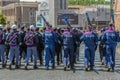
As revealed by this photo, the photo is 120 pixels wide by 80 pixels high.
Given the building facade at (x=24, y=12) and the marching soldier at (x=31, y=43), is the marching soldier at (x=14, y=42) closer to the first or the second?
the marching soldier at (x=31, y=43)

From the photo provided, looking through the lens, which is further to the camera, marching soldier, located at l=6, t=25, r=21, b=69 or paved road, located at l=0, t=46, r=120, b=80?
marching soldier, located at l=6, t=25, r=21, b=69

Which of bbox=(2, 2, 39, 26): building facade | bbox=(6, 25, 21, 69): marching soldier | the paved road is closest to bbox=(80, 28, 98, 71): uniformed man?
the paved road

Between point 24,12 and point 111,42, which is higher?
point 24,12

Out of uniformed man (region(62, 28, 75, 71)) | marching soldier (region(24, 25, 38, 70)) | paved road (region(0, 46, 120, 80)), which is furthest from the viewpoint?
marching soldier (region(24, 25, 38, 70))

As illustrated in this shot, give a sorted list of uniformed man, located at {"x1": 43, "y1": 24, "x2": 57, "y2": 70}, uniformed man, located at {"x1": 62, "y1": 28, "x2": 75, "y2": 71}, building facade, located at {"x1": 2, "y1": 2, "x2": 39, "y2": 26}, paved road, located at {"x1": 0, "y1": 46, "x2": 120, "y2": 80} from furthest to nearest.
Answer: building facade, located at {"x1": 2, "y1": 2, "x2": 39, "y2": 26}
uniformed man, located at {"x1": 43, "y1": 24, "x2": 57, "y2": 70}
uniformed man, located at {"x1": 62, "y1": 28, "x2": 75, "y2": 71}
paved road, located at {"x1": 0, "y1": 46, "x2": 120, "y2": 80}

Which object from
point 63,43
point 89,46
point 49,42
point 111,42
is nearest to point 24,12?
point 49,42

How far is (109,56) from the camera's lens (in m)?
17.5

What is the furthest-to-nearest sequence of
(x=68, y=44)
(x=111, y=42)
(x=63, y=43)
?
(x=63, y=43)
(x=68, y=44)
(x=111, y=42)

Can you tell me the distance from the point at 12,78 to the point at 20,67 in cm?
385

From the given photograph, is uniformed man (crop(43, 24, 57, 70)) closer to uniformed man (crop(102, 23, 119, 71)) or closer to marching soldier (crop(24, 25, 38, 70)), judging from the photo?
marching soldier (crop(24, 25, 38, 70))

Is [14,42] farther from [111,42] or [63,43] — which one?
[111,42]

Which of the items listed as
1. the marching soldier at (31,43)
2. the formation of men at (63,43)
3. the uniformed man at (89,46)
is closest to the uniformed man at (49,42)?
the formation of men at (63,43)

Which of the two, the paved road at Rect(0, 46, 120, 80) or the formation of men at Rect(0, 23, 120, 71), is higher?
the formation of men at Rect(0, 23, 120, 71)

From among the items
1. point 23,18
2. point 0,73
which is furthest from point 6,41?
point 23,18
